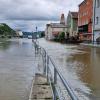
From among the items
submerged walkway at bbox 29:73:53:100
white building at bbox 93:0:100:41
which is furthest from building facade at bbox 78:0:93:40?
submerged walkway at bbox 29:73:53:100

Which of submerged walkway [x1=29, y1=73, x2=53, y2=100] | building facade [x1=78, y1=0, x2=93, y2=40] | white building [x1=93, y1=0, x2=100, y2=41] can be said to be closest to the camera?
submerged walkway [x1=29, y1=73, x2=53, y2=100]

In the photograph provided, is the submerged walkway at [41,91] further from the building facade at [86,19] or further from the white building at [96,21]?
the building facade at [86,19]

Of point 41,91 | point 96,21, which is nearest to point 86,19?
point 96,21

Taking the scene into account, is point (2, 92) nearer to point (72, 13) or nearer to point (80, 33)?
point (80, 33)

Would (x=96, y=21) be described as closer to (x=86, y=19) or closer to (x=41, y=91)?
(x=86, y=19)

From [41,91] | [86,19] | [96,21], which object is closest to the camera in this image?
[41,91]

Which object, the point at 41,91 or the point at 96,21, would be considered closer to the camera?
the point at 41,91

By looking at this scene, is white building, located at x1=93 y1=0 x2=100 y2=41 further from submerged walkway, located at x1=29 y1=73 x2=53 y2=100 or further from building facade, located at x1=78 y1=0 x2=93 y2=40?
submerged walkway, located at x1=29 y1=73 x2=53 y2=100

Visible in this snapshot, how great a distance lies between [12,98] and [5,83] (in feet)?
9.33

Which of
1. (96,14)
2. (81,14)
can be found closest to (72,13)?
(81,14)

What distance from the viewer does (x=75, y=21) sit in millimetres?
106875

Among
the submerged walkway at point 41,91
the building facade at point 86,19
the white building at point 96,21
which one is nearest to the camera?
the submerged walkway at point 41,91

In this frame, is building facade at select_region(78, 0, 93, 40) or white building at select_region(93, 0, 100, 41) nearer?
white building at select_region(93, 0, 100, 41)

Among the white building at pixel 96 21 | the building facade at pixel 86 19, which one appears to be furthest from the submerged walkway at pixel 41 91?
the building facade at pixel 86 19
